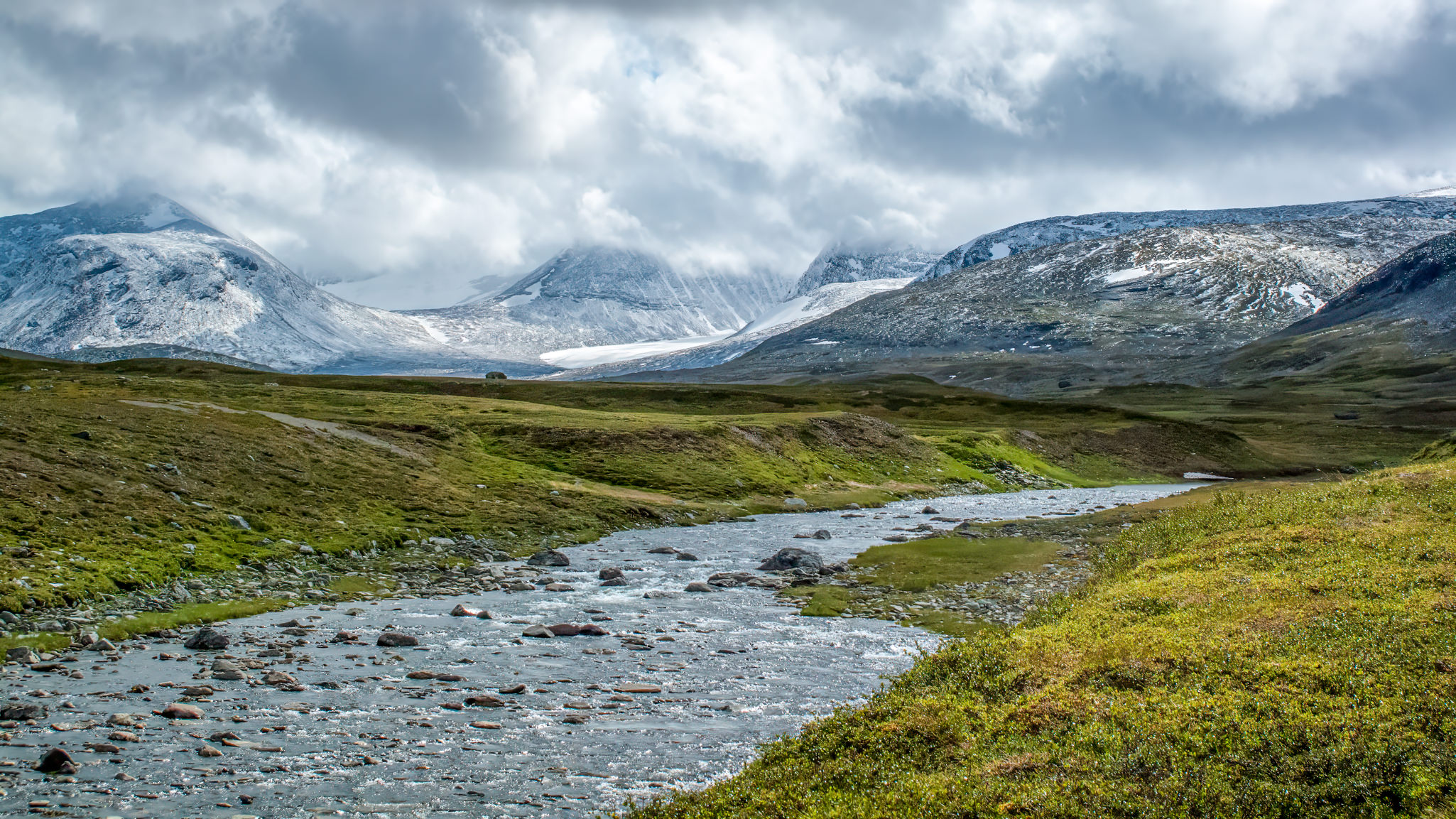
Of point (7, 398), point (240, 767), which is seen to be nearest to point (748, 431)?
point (7, 398)

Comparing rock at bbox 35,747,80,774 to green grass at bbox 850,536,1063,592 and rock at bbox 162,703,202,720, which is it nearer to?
rock at bbox 162,703,202,720

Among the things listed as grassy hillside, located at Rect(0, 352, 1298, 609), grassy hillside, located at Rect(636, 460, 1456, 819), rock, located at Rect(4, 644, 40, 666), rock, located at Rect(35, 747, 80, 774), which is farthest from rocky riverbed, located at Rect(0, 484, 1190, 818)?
grassy hillside, located at Rect(0, 352, 1298, 609)

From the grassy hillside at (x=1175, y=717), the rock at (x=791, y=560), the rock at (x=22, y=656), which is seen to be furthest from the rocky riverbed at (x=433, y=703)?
the rock at (x=791, y=560)

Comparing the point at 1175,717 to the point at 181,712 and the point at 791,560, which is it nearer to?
the point at 181,712

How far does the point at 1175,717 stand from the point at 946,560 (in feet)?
85.0

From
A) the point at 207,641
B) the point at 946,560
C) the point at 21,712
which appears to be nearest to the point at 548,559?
the point at 207,641

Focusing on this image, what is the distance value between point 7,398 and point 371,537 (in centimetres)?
2592

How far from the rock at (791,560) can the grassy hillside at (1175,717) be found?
54.2 feet

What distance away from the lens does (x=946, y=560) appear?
39.8 metres

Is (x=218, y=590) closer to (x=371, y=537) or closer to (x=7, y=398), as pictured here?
(x=371, y=537)

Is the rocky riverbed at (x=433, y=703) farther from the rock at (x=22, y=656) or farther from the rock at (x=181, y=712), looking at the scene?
the rock at (x=22, y=656)

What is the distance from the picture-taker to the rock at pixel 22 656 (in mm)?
21609

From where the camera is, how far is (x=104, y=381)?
8350 cm

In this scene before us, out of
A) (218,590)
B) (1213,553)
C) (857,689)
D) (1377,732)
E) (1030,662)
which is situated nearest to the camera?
(1377,732)
